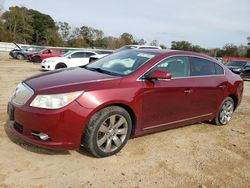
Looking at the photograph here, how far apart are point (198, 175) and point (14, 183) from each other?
7.78 feet

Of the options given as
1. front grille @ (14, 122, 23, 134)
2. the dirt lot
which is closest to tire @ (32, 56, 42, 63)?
the dirt lot

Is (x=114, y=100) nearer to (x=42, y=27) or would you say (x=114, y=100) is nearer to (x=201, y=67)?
(x=201, y=67)

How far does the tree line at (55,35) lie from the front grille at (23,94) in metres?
62.0

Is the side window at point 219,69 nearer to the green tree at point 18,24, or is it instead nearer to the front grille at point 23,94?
the front grille at point 23,94

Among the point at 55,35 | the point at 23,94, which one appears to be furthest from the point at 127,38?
the point at 23,94

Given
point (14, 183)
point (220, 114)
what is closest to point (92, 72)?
point (14, 183)

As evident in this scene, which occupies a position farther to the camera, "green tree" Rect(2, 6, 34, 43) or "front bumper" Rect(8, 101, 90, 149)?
"green tree" Rect(2, 6, 34, 43)

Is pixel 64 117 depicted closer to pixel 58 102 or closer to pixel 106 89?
pixel 58 102

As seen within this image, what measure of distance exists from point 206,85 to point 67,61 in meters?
13.8

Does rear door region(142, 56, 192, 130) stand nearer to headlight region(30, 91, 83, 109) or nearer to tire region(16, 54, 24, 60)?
headlight region(30, 91, 83, 109)

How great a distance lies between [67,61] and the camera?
60.7 feet

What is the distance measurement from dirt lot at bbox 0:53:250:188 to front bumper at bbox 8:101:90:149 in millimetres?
318

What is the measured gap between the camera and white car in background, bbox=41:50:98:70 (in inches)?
714

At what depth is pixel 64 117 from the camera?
3.96 meters
